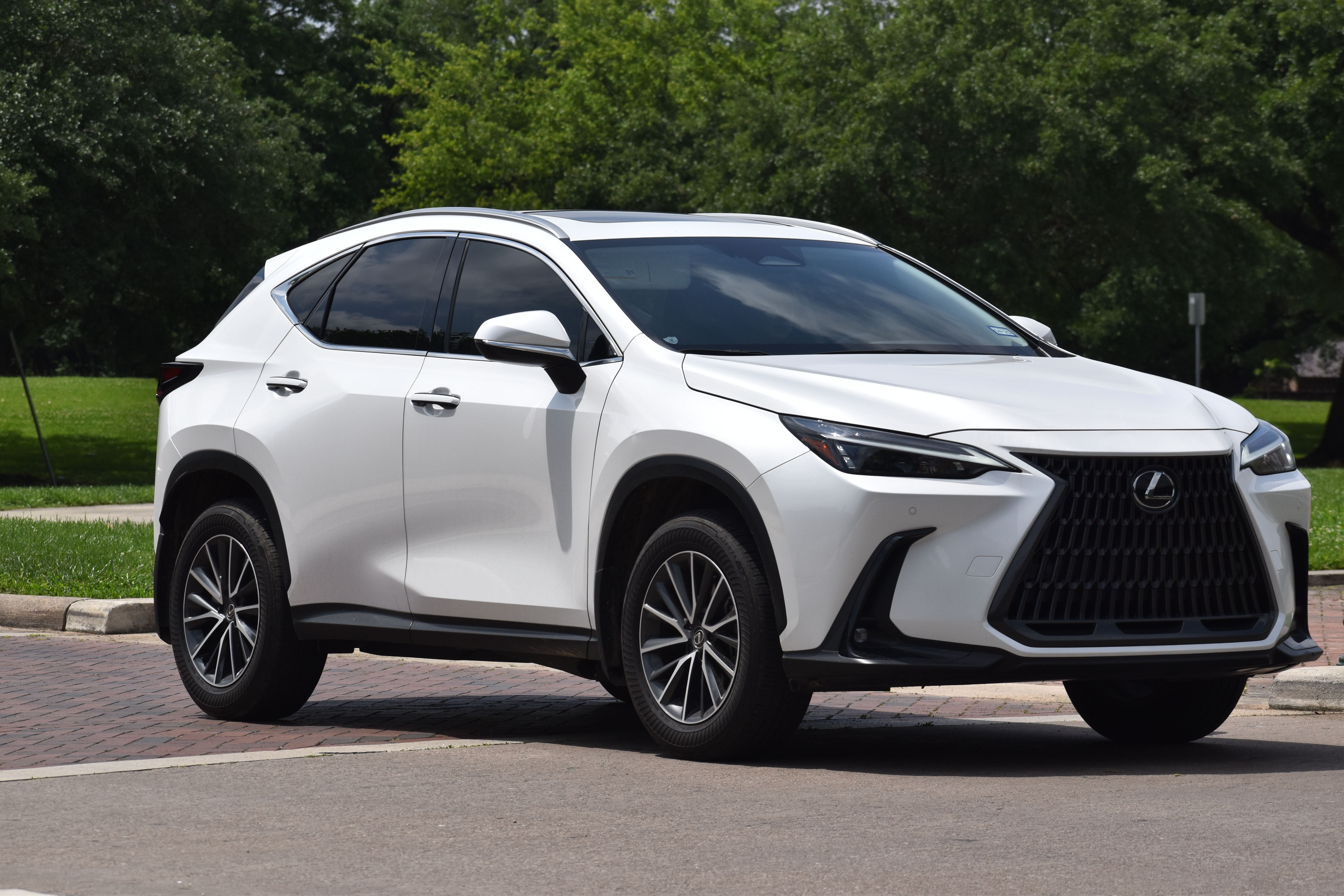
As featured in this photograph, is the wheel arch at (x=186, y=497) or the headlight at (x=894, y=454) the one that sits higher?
the headlight at (x=894, y=454)

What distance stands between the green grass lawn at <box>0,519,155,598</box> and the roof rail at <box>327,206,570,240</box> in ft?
10.7

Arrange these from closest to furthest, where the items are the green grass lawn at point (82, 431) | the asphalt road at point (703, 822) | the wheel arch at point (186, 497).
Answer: the asphalt road at point (703, 822)
the wheel arch at point (186, 497)
the green grass lawn at point (82, 431)

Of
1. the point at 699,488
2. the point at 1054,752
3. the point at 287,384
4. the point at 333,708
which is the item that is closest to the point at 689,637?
the point at 699,488

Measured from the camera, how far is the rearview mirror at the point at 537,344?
22.6ft

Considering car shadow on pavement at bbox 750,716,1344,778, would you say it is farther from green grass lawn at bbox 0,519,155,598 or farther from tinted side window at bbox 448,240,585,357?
green grass lawn at bbox 0,519,155,598

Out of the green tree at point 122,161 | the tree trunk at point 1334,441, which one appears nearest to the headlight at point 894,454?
the green tree at point 122,161

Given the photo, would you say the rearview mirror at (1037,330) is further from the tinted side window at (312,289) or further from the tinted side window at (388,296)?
the tinted side window at (312,289)

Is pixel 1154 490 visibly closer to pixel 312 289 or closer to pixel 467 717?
pixel 467 717

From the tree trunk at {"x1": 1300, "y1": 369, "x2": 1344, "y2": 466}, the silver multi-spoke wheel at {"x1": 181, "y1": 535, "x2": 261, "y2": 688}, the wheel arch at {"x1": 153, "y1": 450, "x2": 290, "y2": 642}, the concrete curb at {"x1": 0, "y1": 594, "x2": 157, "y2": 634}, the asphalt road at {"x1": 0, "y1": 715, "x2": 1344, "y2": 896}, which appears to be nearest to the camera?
the asphalt road at {"x1": 0, "y1": 715, "x2": 1344, "y2": 896}

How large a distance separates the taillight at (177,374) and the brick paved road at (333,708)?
4.50ft

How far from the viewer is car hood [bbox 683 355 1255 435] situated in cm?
624

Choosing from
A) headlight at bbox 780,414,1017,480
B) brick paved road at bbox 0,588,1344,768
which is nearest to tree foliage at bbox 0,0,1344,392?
brick paved road at bbox 0,588,1344,768

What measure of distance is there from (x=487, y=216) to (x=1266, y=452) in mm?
3091

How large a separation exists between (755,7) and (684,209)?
8.10m
